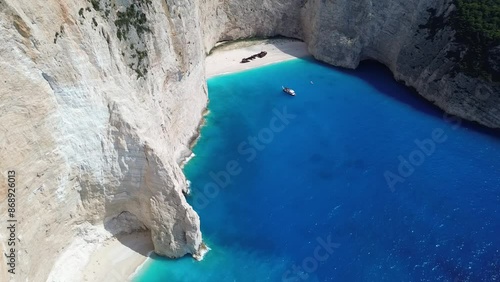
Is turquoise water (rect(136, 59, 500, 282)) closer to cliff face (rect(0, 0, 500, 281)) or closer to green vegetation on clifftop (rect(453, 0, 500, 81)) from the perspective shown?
cliff face (rect(0, 0, 500, 281))

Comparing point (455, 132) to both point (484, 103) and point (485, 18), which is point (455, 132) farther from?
point (485, 18)

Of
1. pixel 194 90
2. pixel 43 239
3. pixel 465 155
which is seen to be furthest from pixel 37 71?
pixel 465 155

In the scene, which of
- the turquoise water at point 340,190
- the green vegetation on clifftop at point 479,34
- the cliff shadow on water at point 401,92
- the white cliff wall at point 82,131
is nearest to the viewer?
the white cliff wall at point 82,131

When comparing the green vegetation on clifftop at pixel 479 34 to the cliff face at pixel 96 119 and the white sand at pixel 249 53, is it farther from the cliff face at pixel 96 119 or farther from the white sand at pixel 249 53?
the white sand at pixel 249 53

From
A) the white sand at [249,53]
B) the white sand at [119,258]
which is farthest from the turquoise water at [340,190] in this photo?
the white sand at [249,53]

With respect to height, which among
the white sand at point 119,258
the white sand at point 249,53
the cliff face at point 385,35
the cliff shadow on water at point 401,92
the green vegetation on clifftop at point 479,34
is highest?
the green vegetation on clifftop at point 479,34

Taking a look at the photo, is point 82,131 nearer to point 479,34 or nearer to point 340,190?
point 340,190

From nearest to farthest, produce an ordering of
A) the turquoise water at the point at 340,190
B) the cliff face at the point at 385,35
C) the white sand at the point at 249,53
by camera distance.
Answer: the turquoise water at the point at 340,190 < the cliff face at the point at 385,35 < the white sand at the point at 249,53

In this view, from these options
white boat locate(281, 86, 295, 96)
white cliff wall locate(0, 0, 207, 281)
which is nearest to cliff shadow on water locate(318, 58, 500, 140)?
white boat locate(281, 86, 295, 96)
